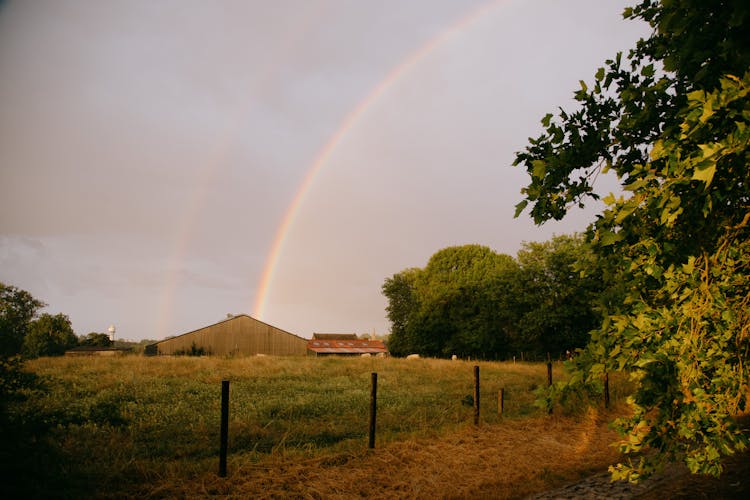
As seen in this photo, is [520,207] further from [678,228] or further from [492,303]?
[492,303]

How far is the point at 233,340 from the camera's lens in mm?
53812

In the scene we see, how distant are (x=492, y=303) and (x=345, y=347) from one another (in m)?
25.2

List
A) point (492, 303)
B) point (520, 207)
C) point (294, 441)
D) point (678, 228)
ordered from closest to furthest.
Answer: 1. point (678, 228)
2. point (520, 207)
3. point (294, 441)
4. point (492, 303)

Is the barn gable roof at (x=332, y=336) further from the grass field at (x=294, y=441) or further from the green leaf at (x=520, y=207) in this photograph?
the green leaf at (x=520, y=207)

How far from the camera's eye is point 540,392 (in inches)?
187

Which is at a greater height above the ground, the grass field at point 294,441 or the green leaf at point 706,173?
the green leaf at point 706,173

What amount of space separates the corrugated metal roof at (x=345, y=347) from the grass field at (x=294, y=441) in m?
39.0

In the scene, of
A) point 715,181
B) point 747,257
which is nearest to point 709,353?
point 747,257

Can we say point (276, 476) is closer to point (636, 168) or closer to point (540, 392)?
point (540, 392)

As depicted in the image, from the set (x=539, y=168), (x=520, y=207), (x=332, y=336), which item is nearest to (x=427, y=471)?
(x=520, y=207)

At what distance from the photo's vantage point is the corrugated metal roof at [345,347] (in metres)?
60.2

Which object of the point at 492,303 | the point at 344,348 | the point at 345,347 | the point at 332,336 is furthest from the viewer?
the point at 332,336

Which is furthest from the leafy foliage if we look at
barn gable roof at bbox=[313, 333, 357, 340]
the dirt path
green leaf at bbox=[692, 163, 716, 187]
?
green leaf at bbox=[692, 163, 716, 187]

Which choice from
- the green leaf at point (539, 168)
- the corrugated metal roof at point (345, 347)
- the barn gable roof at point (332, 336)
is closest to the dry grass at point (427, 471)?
the green leaf at point (539, 168)
